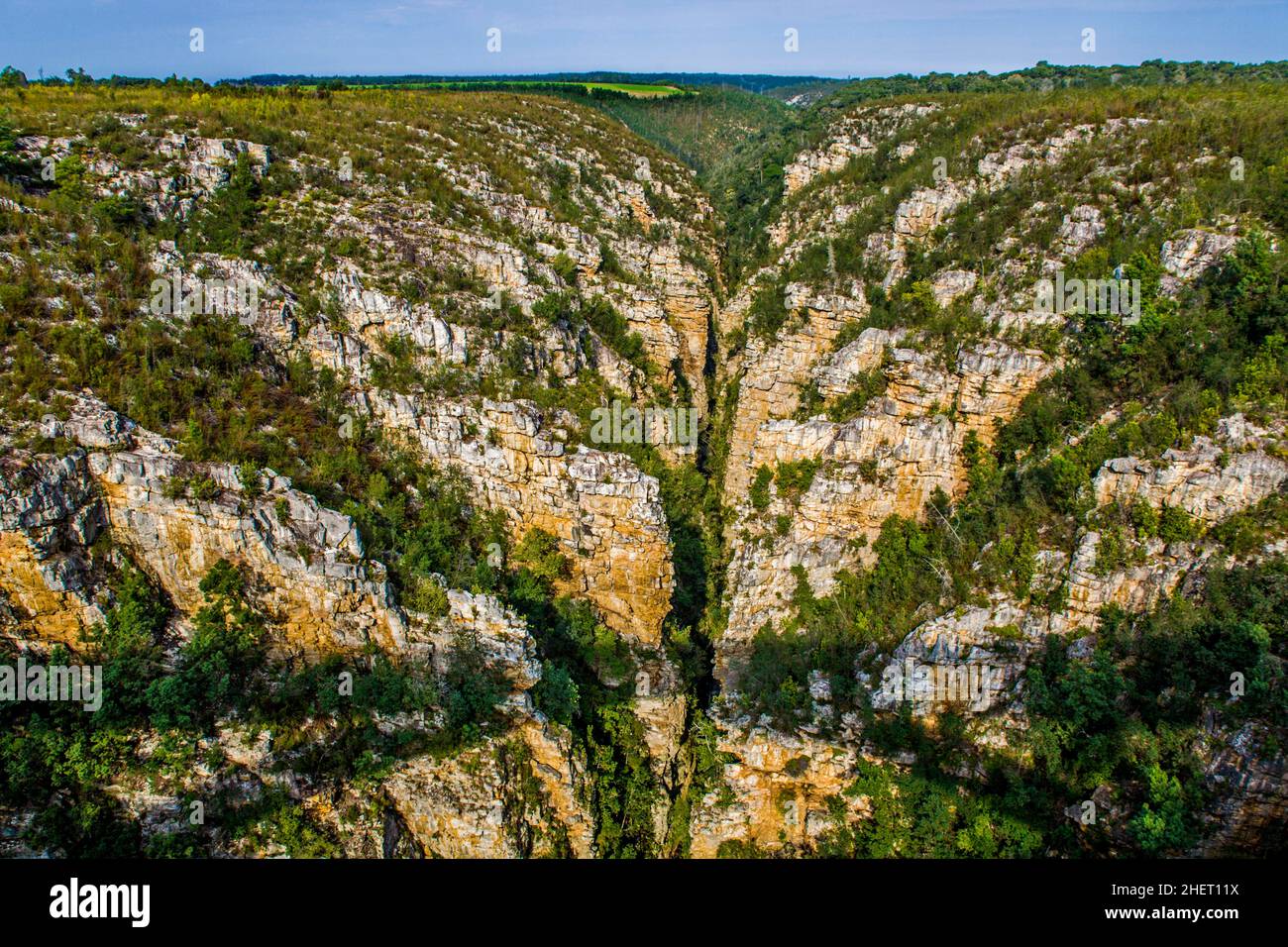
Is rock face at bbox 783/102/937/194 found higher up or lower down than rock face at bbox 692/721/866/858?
higher up

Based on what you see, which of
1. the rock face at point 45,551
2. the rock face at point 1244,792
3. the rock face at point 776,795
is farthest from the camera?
the rock face at point 776,795

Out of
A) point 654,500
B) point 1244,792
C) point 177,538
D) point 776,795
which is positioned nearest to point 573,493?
point 654,500

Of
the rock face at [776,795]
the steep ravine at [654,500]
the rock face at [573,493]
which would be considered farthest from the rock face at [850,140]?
the rock face at [776,795]

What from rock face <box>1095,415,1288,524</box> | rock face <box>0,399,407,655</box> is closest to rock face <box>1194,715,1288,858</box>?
rock face <box>1095,415,1288,524</box>

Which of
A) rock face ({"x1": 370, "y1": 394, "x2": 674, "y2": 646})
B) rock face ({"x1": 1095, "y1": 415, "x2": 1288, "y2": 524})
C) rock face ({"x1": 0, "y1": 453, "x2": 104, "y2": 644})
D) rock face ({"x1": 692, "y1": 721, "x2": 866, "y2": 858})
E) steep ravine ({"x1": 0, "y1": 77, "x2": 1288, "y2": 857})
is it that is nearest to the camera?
rock face ({"x1": 0, "y1": 453, "x2": 104, "y2": 644})

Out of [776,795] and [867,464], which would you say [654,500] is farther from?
[776,795]

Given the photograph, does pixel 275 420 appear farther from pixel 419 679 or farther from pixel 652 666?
pixel 652 666

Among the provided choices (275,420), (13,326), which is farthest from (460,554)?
(13,326)

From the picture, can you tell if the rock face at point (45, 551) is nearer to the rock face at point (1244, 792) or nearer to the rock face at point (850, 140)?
the rock face at point (1244, 792)

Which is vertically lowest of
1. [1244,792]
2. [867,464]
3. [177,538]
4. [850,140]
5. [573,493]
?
[1244,792]

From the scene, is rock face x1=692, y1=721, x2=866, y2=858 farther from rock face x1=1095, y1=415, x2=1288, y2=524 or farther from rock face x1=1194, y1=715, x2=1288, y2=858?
rock face x1=1095, y1=415, x2=1288, y2=524

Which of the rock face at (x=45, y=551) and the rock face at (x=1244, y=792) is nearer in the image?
the rock face at (x=1244, y=792)
